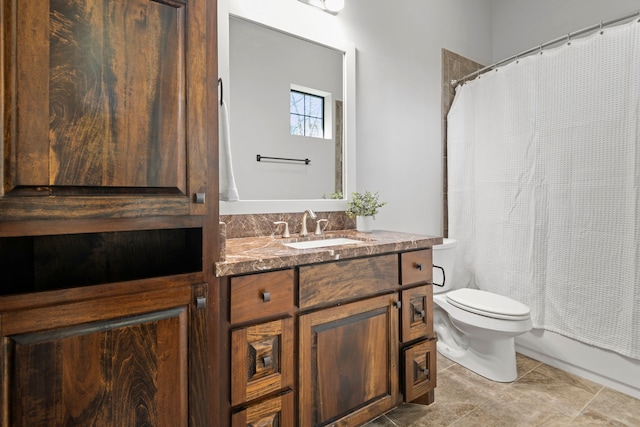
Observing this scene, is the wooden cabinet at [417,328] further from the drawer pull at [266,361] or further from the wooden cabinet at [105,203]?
the wooden cabinet at [105,203]

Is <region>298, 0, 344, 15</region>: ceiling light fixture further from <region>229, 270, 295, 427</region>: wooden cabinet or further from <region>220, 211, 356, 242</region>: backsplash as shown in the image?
<region>229, 270, 295, 427</region>: wooden cabinet

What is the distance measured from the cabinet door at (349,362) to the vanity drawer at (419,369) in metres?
0.06

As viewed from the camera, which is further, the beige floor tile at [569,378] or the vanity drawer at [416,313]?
the beige floor tile at [569,378]

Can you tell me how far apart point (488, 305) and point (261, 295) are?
4.95 feet

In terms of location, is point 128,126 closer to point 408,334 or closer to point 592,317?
point 408,334

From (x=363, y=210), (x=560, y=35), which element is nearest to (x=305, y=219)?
(x=363, y=210)

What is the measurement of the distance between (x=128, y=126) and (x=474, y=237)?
2.50m

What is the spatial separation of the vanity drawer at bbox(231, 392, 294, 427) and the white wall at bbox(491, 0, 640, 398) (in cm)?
190

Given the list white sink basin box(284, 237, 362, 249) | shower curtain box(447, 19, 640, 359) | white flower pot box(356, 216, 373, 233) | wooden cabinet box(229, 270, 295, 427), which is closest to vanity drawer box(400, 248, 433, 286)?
white sink basin box(284, 237, 362, 249)

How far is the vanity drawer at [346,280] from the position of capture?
1287mm

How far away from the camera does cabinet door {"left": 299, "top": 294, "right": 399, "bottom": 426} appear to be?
50.8 inches

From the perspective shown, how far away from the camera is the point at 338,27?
6.67 ft

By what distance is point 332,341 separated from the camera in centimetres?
135

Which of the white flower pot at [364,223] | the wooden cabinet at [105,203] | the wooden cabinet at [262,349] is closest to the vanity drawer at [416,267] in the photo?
the white flower pot at [364,223]
